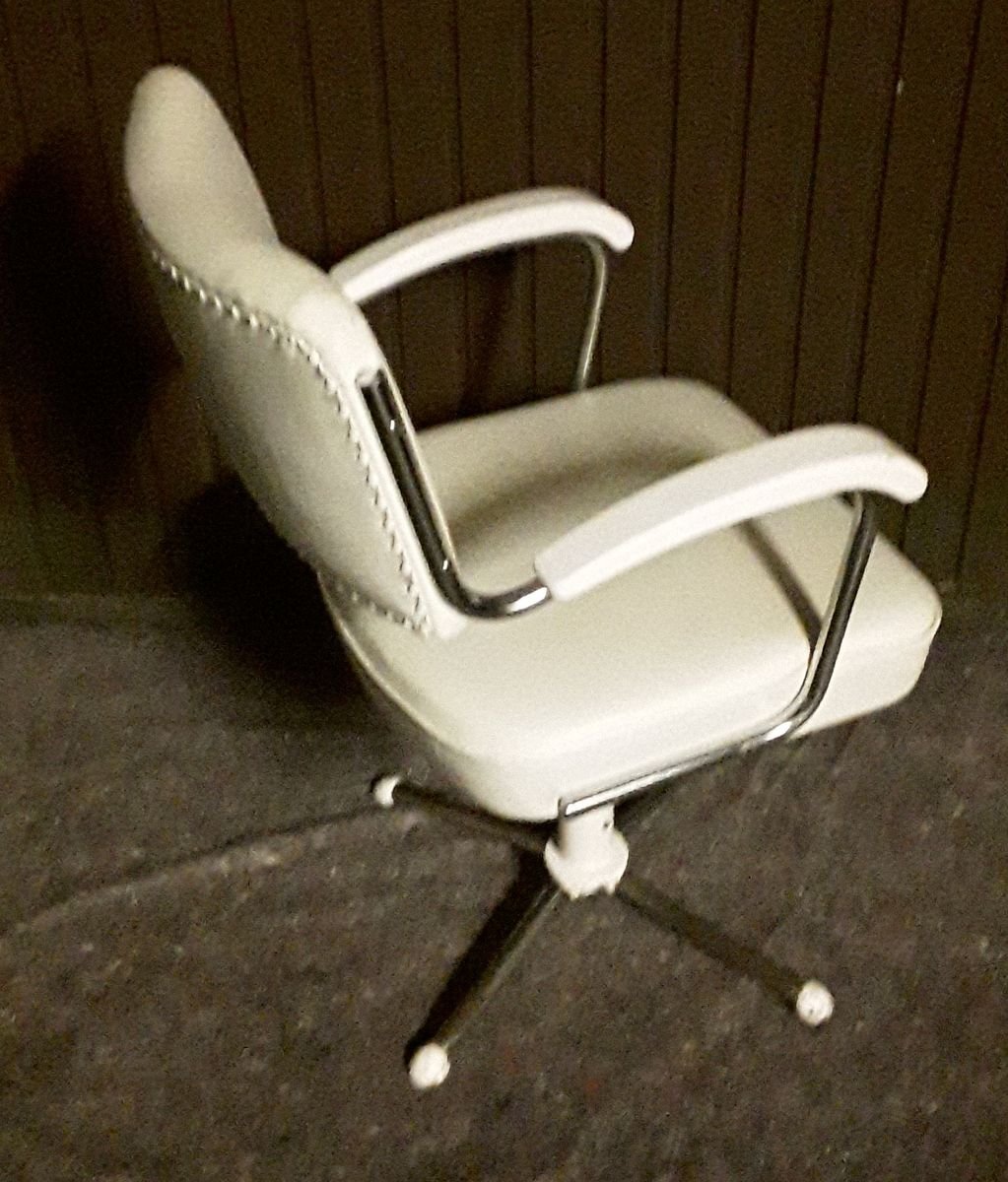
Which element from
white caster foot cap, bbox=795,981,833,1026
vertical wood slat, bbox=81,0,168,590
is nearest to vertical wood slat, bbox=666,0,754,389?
vertical wood slat, bbox=81,0,168,590

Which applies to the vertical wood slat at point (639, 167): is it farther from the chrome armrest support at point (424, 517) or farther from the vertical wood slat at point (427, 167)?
the chrome armrest support at point (424, 517)

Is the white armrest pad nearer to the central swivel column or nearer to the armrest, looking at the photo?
the armrest

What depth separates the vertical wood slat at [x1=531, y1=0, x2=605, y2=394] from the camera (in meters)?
1.45

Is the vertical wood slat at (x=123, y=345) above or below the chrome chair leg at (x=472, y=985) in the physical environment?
above

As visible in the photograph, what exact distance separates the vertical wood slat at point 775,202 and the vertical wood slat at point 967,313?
172 millimetres

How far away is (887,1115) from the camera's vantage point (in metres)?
1.31

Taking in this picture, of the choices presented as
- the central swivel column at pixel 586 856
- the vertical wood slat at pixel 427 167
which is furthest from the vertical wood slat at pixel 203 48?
the central swivel column at pixel 586 856

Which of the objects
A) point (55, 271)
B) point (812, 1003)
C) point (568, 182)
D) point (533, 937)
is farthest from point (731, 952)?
point (55, 271)

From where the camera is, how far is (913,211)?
1.57 m

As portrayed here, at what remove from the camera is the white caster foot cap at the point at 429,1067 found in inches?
52.9

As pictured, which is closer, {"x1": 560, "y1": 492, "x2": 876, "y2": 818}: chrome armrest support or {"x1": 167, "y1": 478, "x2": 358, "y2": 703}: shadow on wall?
{"x1": 560, "y1": 492, "x2": 876, "y2": 818}: chrome armrest support

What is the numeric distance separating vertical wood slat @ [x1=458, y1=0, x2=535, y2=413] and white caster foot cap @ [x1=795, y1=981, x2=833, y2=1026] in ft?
2.59

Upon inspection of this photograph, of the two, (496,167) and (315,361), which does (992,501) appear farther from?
(315,361)

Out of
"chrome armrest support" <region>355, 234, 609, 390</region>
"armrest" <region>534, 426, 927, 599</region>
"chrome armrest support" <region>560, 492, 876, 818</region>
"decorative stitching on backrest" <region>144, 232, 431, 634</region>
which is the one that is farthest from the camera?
"chrome armrest support" <region>355, 234, 609, 390</region>
